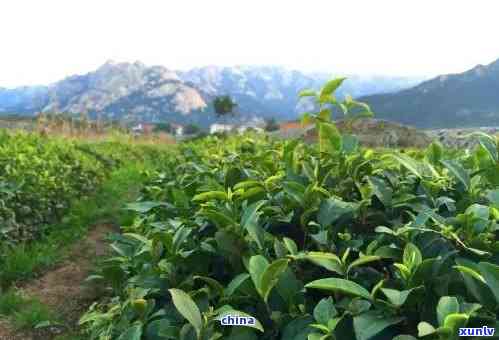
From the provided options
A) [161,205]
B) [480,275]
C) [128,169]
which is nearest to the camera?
[480,275]

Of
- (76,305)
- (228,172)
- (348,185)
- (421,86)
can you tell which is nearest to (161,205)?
(228,172)

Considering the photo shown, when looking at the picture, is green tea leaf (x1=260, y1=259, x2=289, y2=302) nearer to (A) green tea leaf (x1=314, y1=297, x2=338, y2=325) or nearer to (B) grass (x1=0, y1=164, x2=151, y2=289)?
(A) green tea leaf (x1=314, y1=297, x2=338, y2=325)

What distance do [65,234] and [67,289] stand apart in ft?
6.35

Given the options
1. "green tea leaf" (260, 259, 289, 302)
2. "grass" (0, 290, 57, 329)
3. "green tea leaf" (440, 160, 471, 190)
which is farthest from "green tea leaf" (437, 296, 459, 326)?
"grass" (0, 290, 57, 329)

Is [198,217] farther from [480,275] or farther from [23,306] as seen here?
[23,306]

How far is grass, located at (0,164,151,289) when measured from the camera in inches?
206

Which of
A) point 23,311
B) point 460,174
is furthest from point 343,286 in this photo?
point 23,311

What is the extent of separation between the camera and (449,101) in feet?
481

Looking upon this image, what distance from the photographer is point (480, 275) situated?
1467mm

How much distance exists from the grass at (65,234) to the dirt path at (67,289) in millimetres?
134

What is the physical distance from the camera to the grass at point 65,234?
5242 mm

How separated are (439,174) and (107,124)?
23198mm

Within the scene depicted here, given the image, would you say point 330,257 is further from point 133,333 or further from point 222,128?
point 222,128

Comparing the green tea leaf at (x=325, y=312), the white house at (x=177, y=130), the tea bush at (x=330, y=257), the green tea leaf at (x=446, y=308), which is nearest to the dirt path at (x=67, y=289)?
the tea bush at (x=330, y=257)
